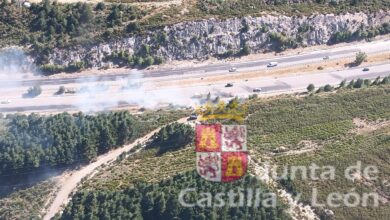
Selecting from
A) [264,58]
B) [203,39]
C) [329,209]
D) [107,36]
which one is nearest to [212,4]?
[203,39]

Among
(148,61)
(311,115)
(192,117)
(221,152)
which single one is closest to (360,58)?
(311,115)

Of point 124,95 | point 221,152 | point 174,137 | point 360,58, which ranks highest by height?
point 360,58

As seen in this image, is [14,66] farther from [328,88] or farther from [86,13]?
[328,88]

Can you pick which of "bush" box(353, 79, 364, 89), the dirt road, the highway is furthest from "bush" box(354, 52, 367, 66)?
the dirt road

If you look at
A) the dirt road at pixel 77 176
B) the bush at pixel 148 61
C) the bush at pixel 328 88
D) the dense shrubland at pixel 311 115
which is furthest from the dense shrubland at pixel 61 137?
the bush at pixel 328 88

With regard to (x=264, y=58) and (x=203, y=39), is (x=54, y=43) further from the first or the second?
(x=264, y=58)
